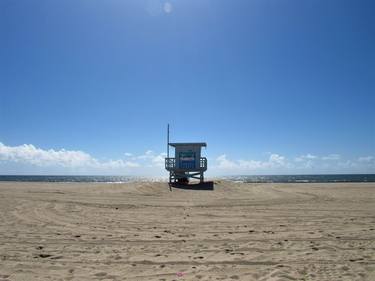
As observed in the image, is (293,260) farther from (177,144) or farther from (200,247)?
(177,144)

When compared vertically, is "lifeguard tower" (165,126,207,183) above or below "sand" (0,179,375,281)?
above

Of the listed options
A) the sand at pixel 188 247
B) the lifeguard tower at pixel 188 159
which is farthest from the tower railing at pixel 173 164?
the sand at pixel 188 247

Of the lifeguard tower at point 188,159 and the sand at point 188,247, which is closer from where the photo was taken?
the sand at point 188,247

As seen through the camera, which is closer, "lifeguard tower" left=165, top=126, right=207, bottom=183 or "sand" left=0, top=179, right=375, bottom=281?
"sand" left=0, top=179, right=375, bottom=281

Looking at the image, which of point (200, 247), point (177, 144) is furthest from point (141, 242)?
point (177, 144)

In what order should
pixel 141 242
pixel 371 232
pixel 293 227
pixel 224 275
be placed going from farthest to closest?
pixel 293 227, pixel 371 232, pixel 141 242, pixel 224 275

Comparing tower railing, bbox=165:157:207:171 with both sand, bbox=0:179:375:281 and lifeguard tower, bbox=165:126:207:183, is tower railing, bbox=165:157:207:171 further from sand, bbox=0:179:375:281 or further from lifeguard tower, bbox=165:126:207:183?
sand, bbox=0:179:375:281

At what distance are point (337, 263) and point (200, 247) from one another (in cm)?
281

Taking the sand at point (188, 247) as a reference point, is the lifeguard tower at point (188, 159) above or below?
above

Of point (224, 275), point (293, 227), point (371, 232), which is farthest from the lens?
point (293, 227)

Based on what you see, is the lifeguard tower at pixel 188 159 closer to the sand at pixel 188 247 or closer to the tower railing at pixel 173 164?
the tower railing at pixel 173 164

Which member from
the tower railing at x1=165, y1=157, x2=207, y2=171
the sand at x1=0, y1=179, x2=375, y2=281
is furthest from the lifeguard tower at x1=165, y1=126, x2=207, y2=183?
the sand at x1=0, y1=179, x2=375, y2=281

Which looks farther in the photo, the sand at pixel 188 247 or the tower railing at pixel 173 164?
the tower railing at pixel 173 164

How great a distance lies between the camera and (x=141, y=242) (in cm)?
741
